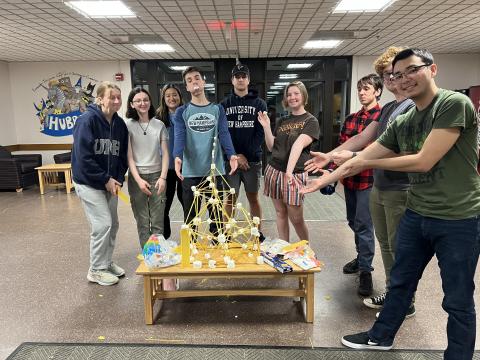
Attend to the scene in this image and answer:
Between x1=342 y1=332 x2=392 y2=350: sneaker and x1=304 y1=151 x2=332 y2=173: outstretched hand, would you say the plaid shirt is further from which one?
x1=342 y1=332 x2=392 y2=350: sneaker

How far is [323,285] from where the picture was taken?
2.67 metres

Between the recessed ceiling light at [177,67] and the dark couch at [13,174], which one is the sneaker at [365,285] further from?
the recessed ceiling light at [177,67]

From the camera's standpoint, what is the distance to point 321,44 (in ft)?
21.5

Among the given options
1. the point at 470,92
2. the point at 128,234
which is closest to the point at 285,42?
the point at 470,92

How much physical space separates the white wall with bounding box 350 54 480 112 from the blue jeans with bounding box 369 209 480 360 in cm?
679

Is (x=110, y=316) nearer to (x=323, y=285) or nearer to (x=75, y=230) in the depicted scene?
(x=323, y=285)

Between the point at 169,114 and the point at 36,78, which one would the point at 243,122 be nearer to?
the point at 169,114

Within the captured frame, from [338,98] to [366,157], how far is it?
680cm

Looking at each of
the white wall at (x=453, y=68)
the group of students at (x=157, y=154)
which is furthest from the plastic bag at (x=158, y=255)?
the white wall at (x=453, y=68)

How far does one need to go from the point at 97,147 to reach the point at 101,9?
2737 millimetres

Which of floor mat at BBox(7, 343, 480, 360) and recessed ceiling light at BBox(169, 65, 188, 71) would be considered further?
recessed ceiling light at BBox(169, 65, 188, 71)

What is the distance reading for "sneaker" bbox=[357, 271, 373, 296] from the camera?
8.20 ft

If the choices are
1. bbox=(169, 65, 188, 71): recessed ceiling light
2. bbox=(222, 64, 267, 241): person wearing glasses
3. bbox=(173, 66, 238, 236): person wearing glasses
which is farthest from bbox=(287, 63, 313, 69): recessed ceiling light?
bbox=(173, 66, 238, 236): person wearing glasses

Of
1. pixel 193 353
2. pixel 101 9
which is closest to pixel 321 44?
pixel 101 9
